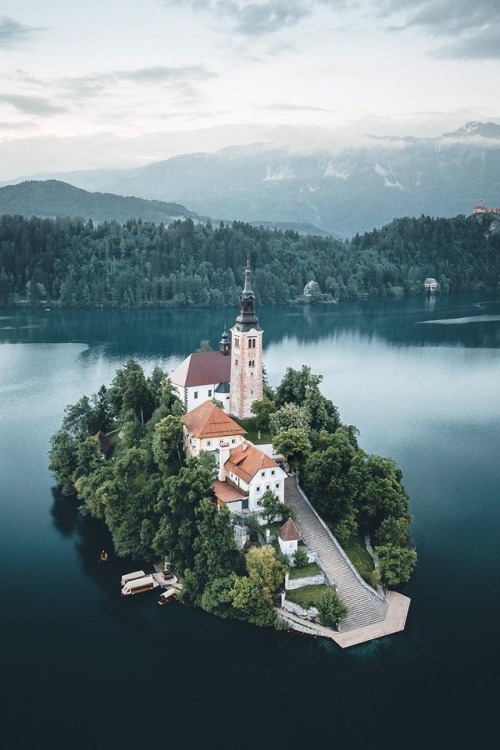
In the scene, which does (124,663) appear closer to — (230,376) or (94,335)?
(230,376)

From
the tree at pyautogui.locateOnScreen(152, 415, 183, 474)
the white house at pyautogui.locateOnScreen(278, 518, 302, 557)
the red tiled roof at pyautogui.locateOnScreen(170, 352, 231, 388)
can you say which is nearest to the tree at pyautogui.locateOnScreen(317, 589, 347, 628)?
the white house at pyautogui.locateOnScreen(278, 518, 302, 557)

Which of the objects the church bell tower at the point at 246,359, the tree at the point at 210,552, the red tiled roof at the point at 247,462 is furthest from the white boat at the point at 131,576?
the church bell tower at the point at 246,359

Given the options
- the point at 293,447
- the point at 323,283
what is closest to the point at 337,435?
the point at 293,447

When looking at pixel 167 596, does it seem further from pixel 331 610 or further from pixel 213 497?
pixel 331 610

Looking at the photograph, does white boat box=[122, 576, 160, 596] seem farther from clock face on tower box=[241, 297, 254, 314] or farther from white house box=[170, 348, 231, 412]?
clock face on tower box=[241, 297, 254, 314]

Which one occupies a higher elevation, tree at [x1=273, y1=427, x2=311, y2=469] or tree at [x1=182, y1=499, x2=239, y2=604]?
tree at [x1=273, y1=427, x2=311, y2=469]

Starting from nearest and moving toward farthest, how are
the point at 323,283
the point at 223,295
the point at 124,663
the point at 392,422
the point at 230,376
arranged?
the point at 124,663 < the point at 230,376 < the point at 392,422 < the point at 223,295 < the point at 323,283

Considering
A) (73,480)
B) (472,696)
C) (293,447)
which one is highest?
(293,447)
